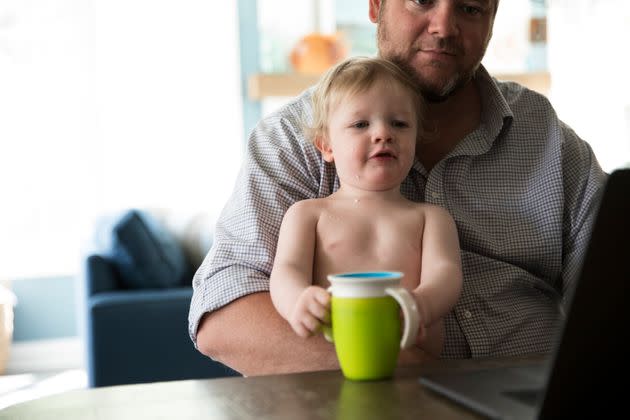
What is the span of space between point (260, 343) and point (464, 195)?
0.51 metres

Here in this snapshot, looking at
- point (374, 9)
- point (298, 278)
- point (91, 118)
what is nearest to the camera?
point (298, 278)

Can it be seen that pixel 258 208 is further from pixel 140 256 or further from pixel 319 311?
pixel 140 256

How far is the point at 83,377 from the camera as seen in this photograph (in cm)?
478

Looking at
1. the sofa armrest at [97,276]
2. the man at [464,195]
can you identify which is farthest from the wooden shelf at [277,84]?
the man at [464,195]

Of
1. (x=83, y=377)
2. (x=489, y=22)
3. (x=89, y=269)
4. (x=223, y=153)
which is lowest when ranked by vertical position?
(x=83, y=377)

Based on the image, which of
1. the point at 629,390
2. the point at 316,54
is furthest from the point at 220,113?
the point at 629,390

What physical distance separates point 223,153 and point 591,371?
468 centimetres

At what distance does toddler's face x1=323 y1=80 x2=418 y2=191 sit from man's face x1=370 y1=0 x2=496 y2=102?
310mm

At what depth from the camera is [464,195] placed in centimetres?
173

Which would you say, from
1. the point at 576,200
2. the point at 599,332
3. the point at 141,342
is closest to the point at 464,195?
the point at 576,200

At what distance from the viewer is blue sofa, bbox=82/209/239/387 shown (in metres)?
3.82

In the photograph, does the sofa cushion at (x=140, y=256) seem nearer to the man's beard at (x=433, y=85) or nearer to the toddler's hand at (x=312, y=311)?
the man's beard at (x=433, y=85)

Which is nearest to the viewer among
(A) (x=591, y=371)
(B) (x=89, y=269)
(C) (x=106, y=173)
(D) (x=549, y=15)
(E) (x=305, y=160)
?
(A) (x=591, y=371)

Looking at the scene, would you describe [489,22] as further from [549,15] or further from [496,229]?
[549,15]
